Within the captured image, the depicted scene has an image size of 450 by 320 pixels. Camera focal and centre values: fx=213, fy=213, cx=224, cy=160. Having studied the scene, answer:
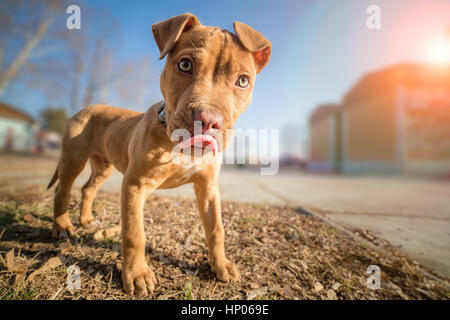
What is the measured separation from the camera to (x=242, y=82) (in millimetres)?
1844

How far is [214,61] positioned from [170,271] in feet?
6.18

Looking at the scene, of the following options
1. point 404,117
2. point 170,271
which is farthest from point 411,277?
point 404,117

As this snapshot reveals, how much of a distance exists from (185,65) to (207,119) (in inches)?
26.6

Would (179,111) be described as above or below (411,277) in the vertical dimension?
above

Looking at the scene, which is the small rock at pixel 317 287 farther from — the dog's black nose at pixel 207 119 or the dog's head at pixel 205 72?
the dog's black nose at pixel 207 119

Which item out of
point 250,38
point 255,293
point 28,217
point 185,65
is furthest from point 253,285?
Result: point 28,217

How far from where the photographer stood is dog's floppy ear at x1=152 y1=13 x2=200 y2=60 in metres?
1.75

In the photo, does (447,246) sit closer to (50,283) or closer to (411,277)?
(411,277)

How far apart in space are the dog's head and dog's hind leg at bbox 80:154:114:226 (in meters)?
2.02

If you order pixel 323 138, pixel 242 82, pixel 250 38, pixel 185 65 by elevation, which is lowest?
pixel 242 82

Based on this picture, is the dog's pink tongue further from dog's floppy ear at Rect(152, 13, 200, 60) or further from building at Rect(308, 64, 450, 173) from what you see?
building at Rect(308, 64, 450, 173)

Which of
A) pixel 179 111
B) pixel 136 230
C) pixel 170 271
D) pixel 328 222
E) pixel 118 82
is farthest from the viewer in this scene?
pixel 118 82

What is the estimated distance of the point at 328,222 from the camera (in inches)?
106

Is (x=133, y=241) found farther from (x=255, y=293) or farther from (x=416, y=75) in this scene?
(x=416, y=75)
